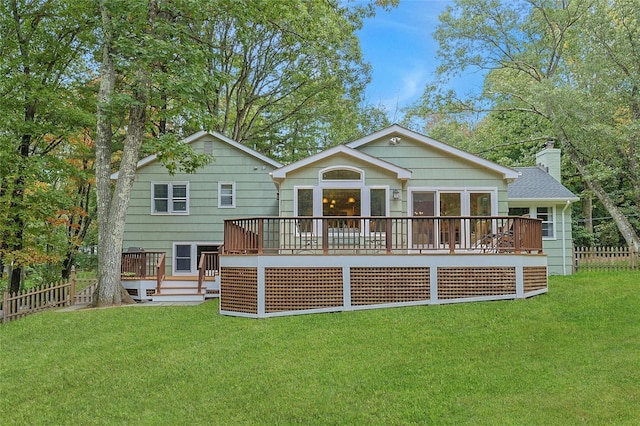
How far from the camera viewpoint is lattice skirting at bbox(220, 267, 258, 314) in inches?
364

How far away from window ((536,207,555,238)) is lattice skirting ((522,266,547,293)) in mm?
5926

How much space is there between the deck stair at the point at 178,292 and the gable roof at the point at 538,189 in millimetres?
10428

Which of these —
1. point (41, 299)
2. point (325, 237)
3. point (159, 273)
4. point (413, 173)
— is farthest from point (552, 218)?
point (41, 299)

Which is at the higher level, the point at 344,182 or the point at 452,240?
the point at 344,182

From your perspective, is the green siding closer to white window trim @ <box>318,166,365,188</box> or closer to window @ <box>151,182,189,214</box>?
white window trim @ <box>318,166,365,188</box>

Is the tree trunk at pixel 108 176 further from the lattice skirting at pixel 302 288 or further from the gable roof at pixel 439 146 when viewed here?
the gable roof at pixel 439 146

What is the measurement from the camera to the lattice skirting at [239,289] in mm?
9242

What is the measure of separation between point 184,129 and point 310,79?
636 centimetres

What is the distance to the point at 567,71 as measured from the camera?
20828 millimetres

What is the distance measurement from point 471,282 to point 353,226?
9.10 ft

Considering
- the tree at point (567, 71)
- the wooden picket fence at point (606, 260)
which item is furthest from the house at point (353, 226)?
the tree at point (567, 71)

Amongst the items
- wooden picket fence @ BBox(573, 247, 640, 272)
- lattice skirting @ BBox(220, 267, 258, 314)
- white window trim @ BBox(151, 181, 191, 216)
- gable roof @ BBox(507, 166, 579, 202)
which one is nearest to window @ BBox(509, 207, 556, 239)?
gable roof @ BBox(507, 166, 579, 202)

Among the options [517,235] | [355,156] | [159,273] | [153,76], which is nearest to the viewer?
[517,235]

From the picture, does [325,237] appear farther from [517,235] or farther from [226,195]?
[226,195]
